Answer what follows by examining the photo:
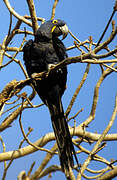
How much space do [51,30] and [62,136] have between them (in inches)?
52.5

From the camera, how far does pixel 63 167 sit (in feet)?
8.89

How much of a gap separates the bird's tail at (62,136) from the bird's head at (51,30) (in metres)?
0.83

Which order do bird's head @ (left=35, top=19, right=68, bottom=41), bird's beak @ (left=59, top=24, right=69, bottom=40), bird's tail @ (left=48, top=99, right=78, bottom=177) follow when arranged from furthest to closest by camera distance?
bird's beak @ (left=59, top=24, right=69, bottom=40) → bird's head @ (left=35, top=19, right=68, bottom=41) → bird's tail @ (left=48, top=99, right=78, bottom=177)

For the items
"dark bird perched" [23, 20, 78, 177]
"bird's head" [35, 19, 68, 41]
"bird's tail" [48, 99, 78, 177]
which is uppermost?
"bird's head" [35, 19, 68, 41]

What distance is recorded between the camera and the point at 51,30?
3.36 meters

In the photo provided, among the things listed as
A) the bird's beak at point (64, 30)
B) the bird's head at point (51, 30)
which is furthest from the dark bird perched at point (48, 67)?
the bird's beak at point (64, 30)

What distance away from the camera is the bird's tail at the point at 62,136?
9.04ft

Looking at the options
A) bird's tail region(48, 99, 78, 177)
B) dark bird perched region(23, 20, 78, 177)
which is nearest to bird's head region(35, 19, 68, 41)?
dark bird perched region(23, 20, 78, 177)

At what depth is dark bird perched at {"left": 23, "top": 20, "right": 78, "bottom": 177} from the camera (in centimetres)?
304

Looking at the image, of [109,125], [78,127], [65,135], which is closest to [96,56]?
[109,125]

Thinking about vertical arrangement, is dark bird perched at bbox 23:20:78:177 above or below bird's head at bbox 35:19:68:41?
below

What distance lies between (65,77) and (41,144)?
2.75 feet

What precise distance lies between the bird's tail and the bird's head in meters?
0.83

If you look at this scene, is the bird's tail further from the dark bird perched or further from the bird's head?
the bird's head
